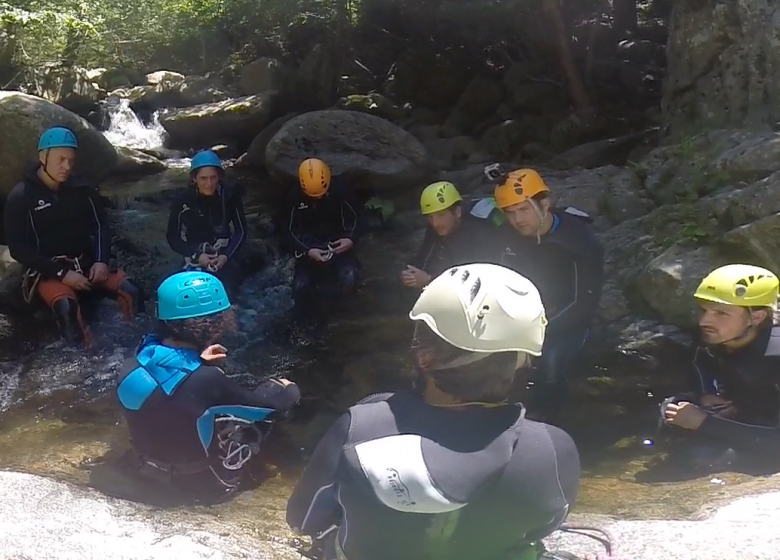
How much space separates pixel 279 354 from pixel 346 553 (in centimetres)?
465

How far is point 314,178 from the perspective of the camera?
732 centimetres

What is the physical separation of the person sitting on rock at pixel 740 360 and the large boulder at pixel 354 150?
7.09 meters

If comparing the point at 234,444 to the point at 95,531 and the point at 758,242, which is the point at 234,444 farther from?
the point at 758,242

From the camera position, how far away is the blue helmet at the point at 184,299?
146 inches

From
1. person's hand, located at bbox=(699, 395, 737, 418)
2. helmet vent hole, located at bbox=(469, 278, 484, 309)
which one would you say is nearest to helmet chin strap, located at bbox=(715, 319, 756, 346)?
person's hand, located at bbox=(699, 395, 737, 418)

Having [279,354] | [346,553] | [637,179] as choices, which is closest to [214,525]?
[346,553]

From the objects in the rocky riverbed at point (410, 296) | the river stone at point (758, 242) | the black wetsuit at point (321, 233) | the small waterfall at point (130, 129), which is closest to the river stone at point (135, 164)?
the rocky riverbed at point (410, 296)

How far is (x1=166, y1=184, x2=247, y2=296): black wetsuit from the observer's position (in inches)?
280

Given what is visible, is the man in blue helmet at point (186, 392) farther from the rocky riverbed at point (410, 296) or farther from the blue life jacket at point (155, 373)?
the rocky riverbed at point (410, 296)

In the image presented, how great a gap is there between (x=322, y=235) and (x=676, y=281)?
11.5 ft

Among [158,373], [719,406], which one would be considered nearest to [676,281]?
[719,406]

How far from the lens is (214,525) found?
11.2ft

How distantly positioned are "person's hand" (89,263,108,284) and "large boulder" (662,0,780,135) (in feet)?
22.0

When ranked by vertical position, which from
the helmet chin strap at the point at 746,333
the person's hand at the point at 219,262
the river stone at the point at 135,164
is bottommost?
the person's hand at the point at 219,262
